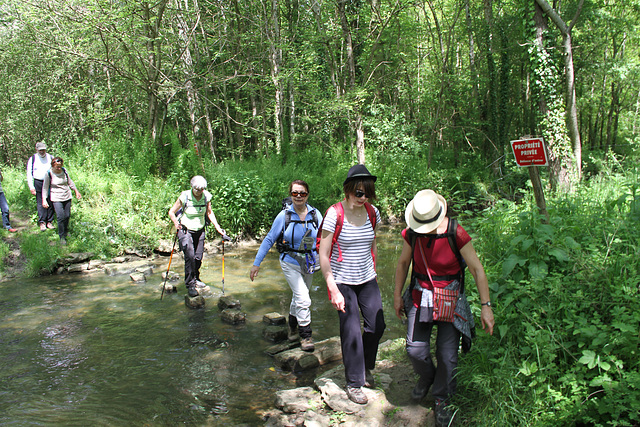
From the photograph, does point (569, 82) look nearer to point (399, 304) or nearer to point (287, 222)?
point (287, 222)

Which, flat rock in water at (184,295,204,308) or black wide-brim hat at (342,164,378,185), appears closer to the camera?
black wide-brim hat at (342,164,378,185)

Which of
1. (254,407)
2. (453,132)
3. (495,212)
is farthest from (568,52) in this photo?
(254,407)

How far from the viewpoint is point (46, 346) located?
19.5ft

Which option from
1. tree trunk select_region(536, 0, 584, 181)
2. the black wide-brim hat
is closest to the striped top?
the black wide-brim hat

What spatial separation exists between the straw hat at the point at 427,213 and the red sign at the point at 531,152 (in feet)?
4.08

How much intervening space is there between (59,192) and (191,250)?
16.4 feet

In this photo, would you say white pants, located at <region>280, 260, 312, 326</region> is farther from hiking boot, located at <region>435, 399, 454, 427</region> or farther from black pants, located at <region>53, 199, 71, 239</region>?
black pants, located at <region>53, 199, 71, 239</region>

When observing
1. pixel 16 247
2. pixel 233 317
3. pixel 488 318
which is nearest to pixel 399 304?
pixel 488 318

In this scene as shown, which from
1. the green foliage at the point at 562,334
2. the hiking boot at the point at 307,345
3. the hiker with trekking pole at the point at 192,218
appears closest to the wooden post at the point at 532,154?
the green foliage at the point at 562,334

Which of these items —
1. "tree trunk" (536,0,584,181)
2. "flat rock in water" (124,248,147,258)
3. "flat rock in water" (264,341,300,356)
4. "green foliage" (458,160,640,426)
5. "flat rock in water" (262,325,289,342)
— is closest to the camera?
"green foliage" (458,160,640,426)

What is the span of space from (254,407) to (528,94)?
27.6 m

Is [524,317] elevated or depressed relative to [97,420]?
elevated

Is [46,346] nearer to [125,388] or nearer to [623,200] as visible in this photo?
[125,388]

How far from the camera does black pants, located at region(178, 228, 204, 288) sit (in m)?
7.69
